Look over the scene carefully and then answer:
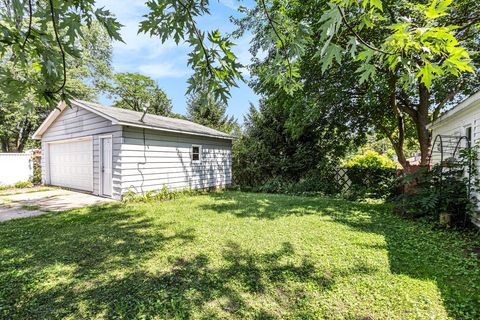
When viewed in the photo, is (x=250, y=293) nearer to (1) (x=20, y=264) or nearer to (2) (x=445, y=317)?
(2) (x=445, y=317)

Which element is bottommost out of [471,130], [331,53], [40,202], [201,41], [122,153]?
[40,202]

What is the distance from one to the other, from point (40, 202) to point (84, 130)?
9.03 feet

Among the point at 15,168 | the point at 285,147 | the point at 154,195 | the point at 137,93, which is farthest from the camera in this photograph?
the point at 137,93

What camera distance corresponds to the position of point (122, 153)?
7.48 metres

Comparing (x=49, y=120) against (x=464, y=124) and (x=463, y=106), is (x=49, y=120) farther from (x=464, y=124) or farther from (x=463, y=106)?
(x=464, y=124)

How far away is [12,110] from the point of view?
16.0 meters

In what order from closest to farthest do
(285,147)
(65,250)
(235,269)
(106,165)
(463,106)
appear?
1. (235,269)
2. (65,250)
3. (463,106)
4. (106,165)
5. (285,147)

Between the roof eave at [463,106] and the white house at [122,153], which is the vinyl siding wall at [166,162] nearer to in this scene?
the white house at [122,153]

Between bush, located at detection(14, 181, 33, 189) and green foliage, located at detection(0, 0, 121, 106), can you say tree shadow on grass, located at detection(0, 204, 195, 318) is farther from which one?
bush, located at detection(14, 181, 33, 189)

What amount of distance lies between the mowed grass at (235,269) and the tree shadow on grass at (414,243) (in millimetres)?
23

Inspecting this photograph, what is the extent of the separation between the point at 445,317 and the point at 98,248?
4498 millimetres

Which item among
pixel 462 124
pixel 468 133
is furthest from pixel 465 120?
pixel 468 133

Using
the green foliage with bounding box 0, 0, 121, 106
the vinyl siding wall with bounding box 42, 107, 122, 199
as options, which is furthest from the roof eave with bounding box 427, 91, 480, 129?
the vinyl siding wall with bounding box 42, 107, 122, 199

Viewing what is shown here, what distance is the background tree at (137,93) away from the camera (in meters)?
20.0
